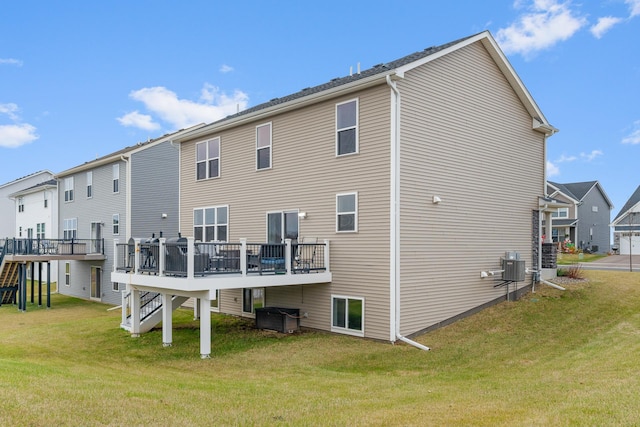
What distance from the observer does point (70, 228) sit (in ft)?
96.9

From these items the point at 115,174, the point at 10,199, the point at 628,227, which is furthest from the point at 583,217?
the point at 10,199

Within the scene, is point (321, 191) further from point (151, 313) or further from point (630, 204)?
point (630, 204)

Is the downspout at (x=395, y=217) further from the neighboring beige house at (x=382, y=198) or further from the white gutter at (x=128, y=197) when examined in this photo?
the white gutter at (x=128, y=197)

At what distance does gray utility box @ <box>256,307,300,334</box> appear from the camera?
14148mm

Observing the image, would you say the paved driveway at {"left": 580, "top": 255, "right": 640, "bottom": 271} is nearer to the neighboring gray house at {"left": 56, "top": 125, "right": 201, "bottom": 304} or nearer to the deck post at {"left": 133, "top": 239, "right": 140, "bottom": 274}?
the neighboring gray house at {"left": 56, "top": 125, "right": 201, "bottom": 304}

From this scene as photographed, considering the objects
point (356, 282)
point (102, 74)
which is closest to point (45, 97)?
point (102, 74)

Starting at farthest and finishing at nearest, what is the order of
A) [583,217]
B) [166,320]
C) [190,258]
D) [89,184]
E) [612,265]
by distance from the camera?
[583,217] < [612,265] < [89,184] < [166,320] < [190,258]

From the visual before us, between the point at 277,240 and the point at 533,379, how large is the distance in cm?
894

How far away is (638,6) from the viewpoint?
18.8 metres

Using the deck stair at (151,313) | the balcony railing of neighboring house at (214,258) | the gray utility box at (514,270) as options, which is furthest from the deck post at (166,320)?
the gray utility box at (514,270)

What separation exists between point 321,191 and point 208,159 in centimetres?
631

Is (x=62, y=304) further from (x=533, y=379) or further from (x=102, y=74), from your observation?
(x=533, y=379)

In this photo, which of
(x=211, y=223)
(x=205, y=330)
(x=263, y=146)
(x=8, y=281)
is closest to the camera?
(x=205, y=330)

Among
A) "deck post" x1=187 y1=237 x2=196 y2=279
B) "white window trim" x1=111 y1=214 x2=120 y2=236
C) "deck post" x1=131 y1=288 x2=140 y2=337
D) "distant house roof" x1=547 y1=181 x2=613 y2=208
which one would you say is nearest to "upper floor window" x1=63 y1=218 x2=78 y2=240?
"white window trim" x1=111 y1=214 x2=120 y2=236
